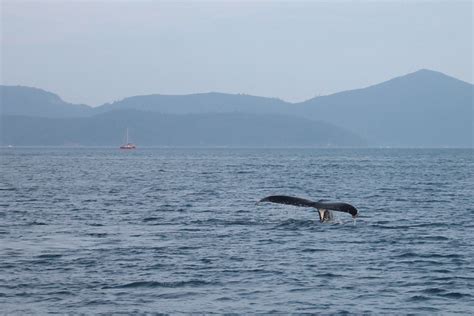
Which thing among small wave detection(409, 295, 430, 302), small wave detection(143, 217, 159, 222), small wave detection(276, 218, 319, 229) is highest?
small wave detection(276, 218, 319, 229)

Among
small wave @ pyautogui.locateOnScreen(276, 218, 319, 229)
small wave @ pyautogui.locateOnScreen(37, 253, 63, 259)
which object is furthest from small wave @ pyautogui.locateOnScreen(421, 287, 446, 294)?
small wave @ pyautogui.locateOnScreen(276, 218, 319, 229)

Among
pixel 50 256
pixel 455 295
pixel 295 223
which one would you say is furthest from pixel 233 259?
pixel 295 223

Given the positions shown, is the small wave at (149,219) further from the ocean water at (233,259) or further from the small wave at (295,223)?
the small wave at (295,223)

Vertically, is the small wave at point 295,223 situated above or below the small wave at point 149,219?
above

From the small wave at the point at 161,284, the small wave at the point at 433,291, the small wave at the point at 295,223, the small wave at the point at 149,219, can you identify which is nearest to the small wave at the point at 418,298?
the small wave at the point at 433,291

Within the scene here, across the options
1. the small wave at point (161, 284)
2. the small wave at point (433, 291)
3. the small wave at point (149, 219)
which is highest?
the small wave at point (149, 219)

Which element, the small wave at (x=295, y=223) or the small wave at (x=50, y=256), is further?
the small wave at (x=295, y=223)

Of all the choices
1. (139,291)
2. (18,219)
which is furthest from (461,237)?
(18,219)

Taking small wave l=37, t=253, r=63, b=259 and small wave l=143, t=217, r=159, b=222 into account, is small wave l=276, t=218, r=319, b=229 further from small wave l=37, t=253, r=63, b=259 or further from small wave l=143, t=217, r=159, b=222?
small wave l=37, t=253, r=63, b=259

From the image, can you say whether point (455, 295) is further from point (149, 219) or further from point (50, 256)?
point (149, 219)

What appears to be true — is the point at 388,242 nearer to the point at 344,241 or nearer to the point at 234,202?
the point at 344,241

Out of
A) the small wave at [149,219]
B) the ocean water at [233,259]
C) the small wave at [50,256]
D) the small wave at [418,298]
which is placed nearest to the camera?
the ocean water at [233,259]

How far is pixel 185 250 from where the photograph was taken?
31.3 metres

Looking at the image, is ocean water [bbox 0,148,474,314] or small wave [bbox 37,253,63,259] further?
small wave [bbox 37,253,63,259]
